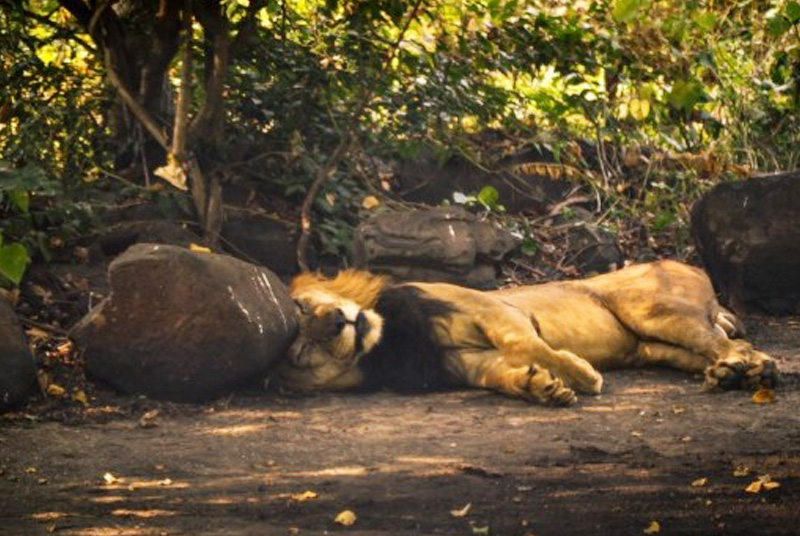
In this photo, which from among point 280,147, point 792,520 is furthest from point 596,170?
point 792,520

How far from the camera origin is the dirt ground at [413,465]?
4.49 meters

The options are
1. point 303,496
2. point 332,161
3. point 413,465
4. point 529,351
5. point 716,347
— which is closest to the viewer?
point 303,496

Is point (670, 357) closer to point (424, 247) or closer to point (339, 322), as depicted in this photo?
point (424, 247)

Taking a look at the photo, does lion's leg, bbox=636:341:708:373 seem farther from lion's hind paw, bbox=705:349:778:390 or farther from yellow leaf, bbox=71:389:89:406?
yellow leaf, bbox=71:389:89:406

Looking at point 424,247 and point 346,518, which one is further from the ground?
point 424,247

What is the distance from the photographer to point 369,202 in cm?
943

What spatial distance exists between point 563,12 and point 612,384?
361 cm

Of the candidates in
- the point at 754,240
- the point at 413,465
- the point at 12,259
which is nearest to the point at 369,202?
the point at 754,240

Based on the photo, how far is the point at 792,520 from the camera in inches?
168

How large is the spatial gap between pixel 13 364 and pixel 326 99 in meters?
3.50

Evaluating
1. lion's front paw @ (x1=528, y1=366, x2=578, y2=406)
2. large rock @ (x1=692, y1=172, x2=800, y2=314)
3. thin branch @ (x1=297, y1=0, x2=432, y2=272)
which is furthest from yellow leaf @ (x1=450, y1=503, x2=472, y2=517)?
large rock @ (x1=692, y1=172, x2=800, y2=314)

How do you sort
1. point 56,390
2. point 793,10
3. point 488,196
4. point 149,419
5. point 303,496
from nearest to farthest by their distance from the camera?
point 303,496 < point 793,10 < point 149,419 < point 56,390 < point 488,196

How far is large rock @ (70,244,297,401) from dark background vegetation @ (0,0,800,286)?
143 cm

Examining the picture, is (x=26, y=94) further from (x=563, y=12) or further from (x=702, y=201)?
(x=702, y=201)
